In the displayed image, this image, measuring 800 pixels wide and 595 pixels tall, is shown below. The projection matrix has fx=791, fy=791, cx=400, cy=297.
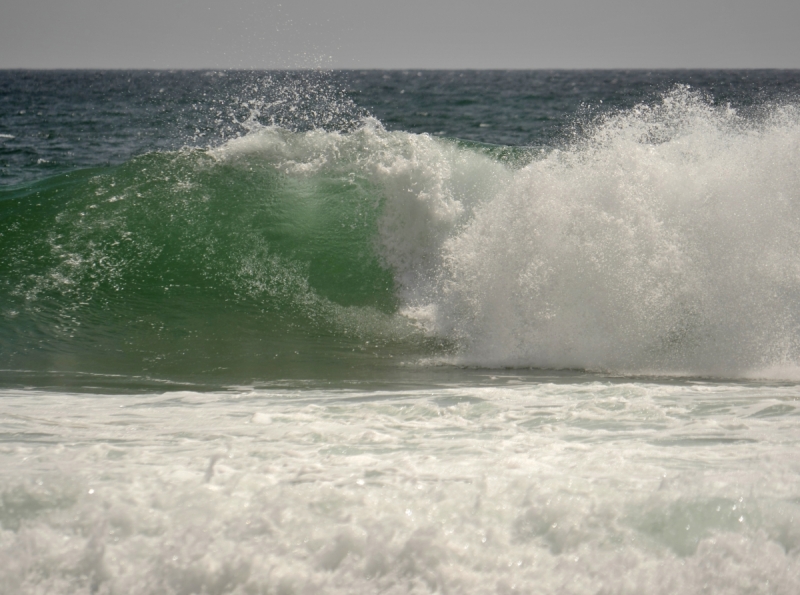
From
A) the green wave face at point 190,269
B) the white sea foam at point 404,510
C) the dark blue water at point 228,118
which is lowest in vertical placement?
the white sea foam at point 404,510

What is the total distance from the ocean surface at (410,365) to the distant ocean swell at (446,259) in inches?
1.0

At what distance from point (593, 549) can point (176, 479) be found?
4.68 feet

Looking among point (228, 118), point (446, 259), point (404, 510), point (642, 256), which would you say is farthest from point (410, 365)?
point (228, 118)

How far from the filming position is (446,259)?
6.88 metres

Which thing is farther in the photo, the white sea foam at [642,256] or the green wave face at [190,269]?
the green wave face at [190,269]

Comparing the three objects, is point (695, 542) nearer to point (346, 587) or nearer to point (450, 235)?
point (346, 587)

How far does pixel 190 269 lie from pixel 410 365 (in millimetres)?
2980

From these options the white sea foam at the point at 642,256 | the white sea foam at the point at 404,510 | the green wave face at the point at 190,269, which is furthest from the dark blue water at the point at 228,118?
the white sea foam at the point at 404,510

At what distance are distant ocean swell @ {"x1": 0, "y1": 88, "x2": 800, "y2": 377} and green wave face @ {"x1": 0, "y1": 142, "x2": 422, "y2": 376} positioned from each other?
1.0 inches

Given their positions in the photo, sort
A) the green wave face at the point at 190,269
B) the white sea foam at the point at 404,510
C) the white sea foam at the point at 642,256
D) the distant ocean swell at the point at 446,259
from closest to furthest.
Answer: the white sea foam at the point at 404,510
the white sea foam at the point at 642,256
the distant ocean swell at the point at 446,259
the green wave face at the point at 190,269

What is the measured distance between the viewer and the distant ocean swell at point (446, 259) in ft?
18.4

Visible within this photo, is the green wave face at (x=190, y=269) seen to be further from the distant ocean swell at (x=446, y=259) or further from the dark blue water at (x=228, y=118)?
the dark blue water at (x=228, y=118)

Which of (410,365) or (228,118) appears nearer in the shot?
(410,365)

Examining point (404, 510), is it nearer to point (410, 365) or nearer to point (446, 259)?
point (410, 365)
